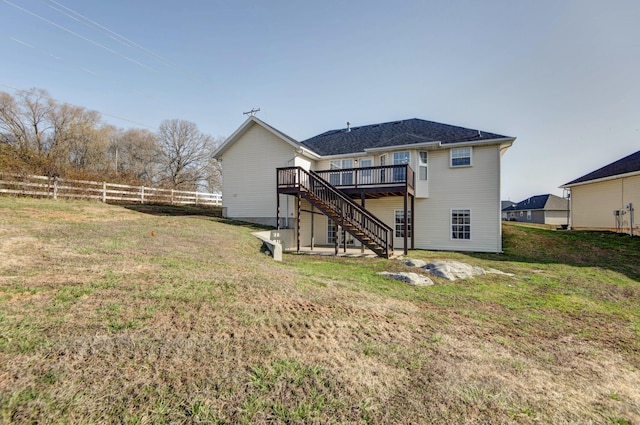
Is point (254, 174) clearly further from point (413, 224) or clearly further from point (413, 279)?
point (413, 279)

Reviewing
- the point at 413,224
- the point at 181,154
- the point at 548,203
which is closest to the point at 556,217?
the point at 548,203

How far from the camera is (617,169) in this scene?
1806 cm

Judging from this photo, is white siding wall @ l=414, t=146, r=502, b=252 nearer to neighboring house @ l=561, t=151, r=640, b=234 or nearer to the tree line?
neighboring house @ l=561, t=151, r=640, b=234

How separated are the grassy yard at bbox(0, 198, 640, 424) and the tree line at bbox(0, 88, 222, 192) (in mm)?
16682

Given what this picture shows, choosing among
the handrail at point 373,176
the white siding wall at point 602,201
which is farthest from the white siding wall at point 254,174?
the white siding wall at point 602,201

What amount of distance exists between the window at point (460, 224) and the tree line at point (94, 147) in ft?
57.3

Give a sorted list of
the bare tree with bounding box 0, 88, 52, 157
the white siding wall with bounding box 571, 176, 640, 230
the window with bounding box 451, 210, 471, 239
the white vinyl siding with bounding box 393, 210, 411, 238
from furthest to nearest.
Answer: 1. the bare tree with bounding box 0, 88, 52, 157
2. the white siding wall with bounding box 571, 176, 640, 230
3. the white vinyl siding with bounding box 393, 210, 411, 238
4. the window with bounding box 451, 210, 471, 239

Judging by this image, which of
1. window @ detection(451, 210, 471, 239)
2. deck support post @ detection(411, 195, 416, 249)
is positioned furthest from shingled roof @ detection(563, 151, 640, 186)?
deck support post @ detection(411, 195, 416, 249)

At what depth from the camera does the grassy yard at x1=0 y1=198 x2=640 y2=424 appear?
2.37 meters

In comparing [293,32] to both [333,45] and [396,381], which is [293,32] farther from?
[396,381]

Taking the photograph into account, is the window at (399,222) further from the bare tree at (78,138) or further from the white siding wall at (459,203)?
the bare tree at (78,138)

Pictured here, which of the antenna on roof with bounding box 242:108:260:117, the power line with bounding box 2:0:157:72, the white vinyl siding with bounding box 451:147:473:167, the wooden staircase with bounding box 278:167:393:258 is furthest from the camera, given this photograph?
the antenna on roof with bounding box 242:108:260:117

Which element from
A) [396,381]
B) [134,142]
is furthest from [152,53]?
[134,142]

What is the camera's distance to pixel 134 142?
38.1m
